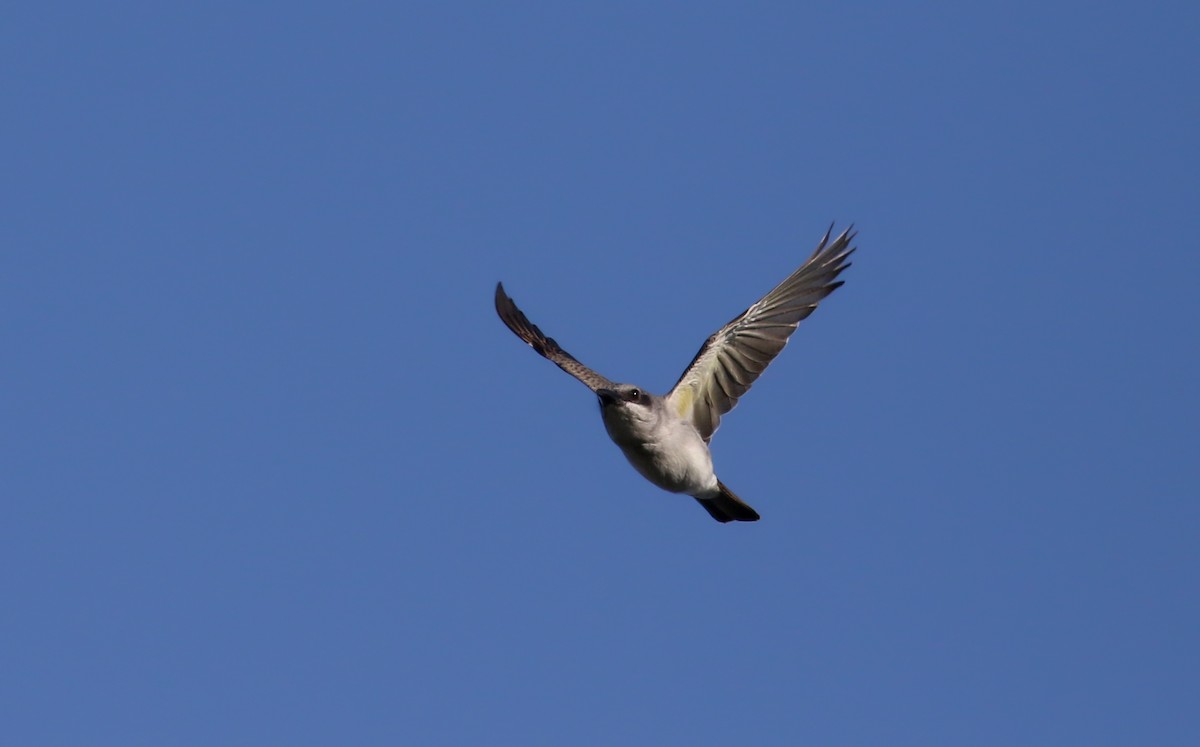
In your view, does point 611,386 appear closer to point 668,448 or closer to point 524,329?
point 668,448

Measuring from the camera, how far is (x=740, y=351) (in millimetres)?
18188

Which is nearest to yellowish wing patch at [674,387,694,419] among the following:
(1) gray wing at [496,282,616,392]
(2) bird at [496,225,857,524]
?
(2) bird at [496,225,857,524]

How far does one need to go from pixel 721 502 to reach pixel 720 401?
4.18 feet

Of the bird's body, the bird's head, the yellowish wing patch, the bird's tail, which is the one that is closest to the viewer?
the bird's head

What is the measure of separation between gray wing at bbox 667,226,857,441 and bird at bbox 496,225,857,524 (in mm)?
11

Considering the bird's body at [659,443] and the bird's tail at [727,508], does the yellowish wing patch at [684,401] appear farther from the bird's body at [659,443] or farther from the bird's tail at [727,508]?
the bird's tail at [727,508]

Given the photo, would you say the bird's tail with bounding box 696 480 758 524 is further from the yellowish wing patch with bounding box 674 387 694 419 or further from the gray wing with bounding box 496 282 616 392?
the gray wing with bounding box 496 282 616 392

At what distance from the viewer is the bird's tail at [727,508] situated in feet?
61.1

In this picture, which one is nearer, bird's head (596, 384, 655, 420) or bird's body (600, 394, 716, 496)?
bird's head (596, 384, 655, 420)

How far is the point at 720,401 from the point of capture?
59.4ft

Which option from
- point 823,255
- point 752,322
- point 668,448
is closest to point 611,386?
point 668,448

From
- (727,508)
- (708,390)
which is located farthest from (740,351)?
(727,508)

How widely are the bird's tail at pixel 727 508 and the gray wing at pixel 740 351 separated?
3.07 ft

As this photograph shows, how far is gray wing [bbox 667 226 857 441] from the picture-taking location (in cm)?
1803
